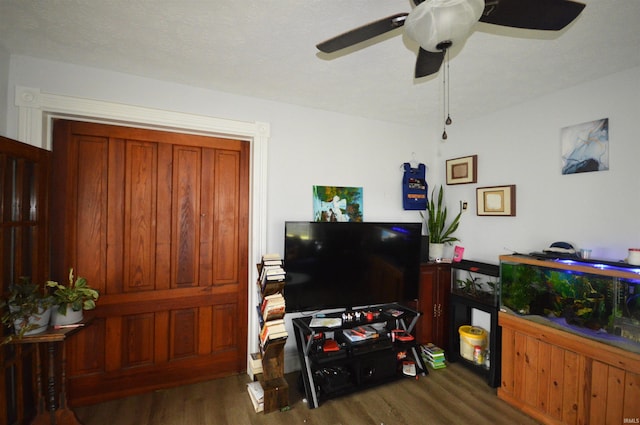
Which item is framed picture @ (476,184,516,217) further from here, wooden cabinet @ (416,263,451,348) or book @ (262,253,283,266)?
book @ (262,253,283,266)

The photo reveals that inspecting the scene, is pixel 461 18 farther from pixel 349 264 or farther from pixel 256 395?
pixel 256 395

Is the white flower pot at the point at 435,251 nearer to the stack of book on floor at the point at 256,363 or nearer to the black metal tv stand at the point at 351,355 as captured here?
the black metal tv stand at the point at 351,355

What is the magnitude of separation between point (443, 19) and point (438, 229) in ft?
8.12

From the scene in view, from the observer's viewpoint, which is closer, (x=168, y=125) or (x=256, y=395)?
(x=256, y=395)

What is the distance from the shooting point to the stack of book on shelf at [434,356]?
2695 millimetres

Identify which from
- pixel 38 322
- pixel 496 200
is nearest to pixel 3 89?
pixel 38 322

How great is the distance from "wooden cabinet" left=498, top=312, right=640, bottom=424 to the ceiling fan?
1921mm

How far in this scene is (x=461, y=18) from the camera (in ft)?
3.15

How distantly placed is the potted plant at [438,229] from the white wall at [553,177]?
0.11 meters

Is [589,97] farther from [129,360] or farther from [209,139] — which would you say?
[129,360]

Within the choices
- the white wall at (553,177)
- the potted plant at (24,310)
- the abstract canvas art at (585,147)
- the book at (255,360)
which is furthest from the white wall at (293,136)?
the abstract canvas art at (585,147)

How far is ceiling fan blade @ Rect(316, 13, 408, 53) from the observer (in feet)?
3.63

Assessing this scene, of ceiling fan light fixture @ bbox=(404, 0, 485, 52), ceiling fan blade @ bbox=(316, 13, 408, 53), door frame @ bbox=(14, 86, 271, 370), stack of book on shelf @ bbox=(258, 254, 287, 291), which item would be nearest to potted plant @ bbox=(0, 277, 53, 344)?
door frame @ bbox=(14, 86, 271, 370)

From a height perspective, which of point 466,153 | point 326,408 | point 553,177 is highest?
point 466,153
